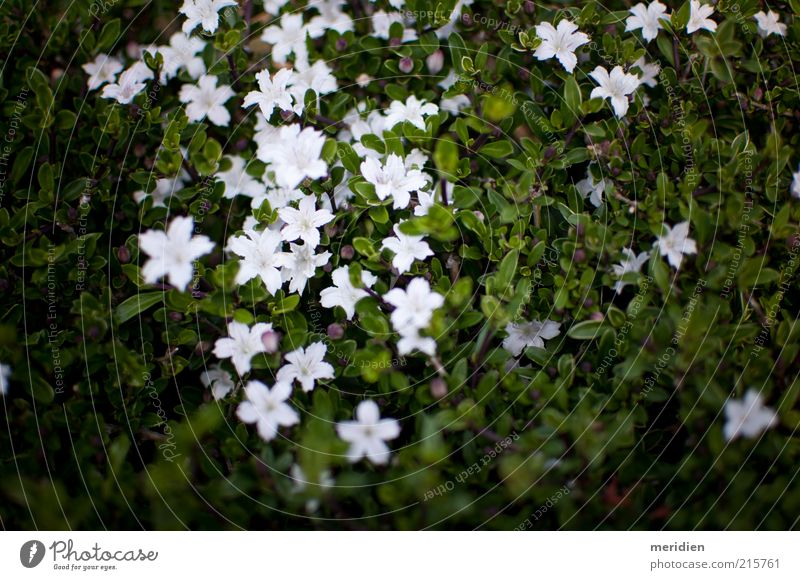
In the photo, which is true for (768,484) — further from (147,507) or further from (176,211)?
(176,211)

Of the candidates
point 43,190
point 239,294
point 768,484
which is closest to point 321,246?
point 239,294

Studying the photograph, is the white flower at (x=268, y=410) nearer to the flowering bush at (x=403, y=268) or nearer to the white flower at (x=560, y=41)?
the flowering bush at (x=403, y=268)

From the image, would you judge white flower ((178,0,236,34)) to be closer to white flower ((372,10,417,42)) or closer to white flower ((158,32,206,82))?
white flower ((158,32,206,82))

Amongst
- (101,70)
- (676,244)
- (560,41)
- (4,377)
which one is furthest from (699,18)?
(4,377)
